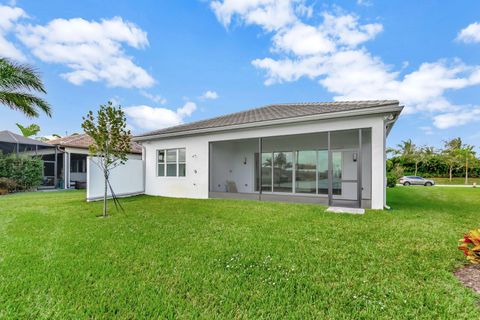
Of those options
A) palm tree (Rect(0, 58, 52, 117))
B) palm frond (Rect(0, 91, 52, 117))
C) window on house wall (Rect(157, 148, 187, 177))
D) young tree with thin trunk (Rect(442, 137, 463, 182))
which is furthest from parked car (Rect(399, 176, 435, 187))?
palm tree (Rect(0, 58, 52, 117))

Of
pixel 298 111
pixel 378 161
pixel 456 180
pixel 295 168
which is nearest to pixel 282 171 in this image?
pixel 295 168

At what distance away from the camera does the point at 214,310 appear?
2.88m

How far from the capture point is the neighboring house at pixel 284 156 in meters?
8.96

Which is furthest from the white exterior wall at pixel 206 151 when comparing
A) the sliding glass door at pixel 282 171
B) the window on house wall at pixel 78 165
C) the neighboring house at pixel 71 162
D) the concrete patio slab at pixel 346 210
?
the window on house wall at pixel 78 165

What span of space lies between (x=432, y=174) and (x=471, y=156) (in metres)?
5.00

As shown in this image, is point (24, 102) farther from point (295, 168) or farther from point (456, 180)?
point (456, 180)

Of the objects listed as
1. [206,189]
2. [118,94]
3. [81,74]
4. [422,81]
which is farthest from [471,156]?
[81,74]

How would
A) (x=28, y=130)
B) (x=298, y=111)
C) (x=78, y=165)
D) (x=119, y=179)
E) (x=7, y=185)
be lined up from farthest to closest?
(x=28, y=130)
(x=78, y=165)
(x=7, y=185)
(x=119, y=179)
(x=298, y=111)

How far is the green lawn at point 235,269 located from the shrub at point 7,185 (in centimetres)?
1162

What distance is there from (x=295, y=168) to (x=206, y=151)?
493cm

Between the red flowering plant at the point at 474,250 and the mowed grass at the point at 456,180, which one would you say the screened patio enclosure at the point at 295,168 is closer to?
the red flowering plant at the point at 474,250

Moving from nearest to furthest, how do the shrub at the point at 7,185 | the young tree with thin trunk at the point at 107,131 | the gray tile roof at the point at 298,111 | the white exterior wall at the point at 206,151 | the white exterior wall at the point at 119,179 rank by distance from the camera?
the young tree with thin trunk at the point at 107,131 < the white exterior wall at the point at 206,151 < the gray tile roof at the point at 298,111 < the white exterior wall at the point at 119,179 < the shrub at the point at 7,185

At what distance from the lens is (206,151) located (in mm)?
12523

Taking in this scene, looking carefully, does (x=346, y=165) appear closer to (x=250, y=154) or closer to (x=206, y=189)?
(x=250, y=154)
